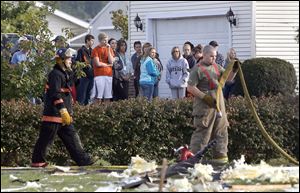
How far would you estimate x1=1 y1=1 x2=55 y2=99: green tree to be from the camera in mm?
14953

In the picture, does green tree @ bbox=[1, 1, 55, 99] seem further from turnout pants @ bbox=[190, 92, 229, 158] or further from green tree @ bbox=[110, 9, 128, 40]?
green tree @ bbox=[110, 9, 128, 40]

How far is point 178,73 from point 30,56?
5411 mm

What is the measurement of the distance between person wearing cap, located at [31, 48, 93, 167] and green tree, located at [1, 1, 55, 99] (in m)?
1.02

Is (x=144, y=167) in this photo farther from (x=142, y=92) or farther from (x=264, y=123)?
(x=142, y=92)

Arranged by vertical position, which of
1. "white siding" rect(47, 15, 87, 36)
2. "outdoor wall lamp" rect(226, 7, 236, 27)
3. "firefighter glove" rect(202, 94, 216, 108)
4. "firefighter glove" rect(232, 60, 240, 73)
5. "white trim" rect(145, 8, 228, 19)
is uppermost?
"white siding" rect(47, 15, 87, 36)

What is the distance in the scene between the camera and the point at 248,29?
26.4 meters

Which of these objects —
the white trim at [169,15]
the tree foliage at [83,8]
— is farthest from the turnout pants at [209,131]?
the tree foliage at [83,8]

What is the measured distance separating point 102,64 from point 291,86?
510 cm

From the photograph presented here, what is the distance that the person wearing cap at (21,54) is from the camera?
52.4ft

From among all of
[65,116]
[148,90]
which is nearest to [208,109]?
[65,116]

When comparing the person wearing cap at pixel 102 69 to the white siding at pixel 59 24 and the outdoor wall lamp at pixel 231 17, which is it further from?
the white siding at pixel 59 24

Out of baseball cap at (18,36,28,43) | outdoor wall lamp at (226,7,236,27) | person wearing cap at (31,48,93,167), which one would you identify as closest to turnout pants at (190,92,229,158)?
person wearing cap at (31,48,93,167)

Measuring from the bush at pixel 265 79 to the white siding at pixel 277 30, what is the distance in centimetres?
331

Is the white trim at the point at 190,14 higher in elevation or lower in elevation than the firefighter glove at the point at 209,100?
higher
